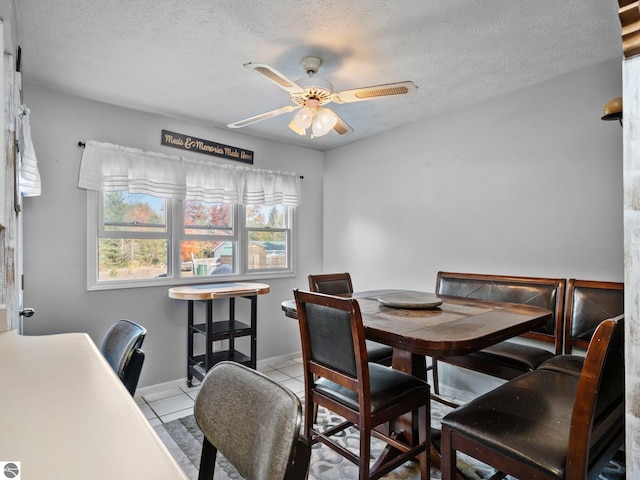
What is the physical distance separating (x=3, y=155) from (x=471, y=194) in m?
2.96

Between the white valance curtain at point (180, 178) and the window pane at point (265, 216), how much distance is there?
0.14 meters

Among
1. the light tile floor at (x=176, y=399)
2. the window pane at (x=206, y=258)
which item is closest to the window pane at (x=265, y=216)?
the window pane at (x=206, y=258)

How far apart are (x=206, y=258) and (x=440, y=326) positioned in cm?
245

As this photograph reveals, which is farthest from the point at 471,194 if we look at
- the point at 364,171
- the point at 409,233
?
the point at 364,171

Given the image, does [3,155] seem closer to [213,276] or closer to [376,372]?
[376,372]

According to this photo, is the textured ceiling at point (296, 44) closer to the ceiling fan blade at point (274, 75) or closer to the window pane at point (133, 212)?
the ceiling fan blade at point (274, 75)

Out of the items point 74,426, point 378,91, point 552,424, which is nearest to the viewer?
point 74,426

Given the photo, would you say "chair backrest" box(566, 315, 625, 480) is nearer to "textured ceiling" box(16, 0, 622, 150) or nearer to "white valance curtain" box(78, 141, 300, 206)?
"textured ceiling" box(16, 0, 622, 150)

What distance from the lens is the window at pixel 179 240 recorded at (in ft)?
9.62

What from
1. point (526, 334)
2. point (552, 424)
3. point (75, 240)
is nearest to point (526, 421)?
point (552, 424)

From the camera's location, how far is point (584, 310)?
7.27 ft

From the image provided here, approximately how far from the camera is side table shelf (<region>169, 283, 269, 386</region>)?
117 inches

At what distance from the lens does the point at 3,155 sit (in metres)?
1.40

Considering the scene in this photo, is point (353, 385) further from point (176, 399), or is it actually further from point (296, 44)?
point (176, 399)
